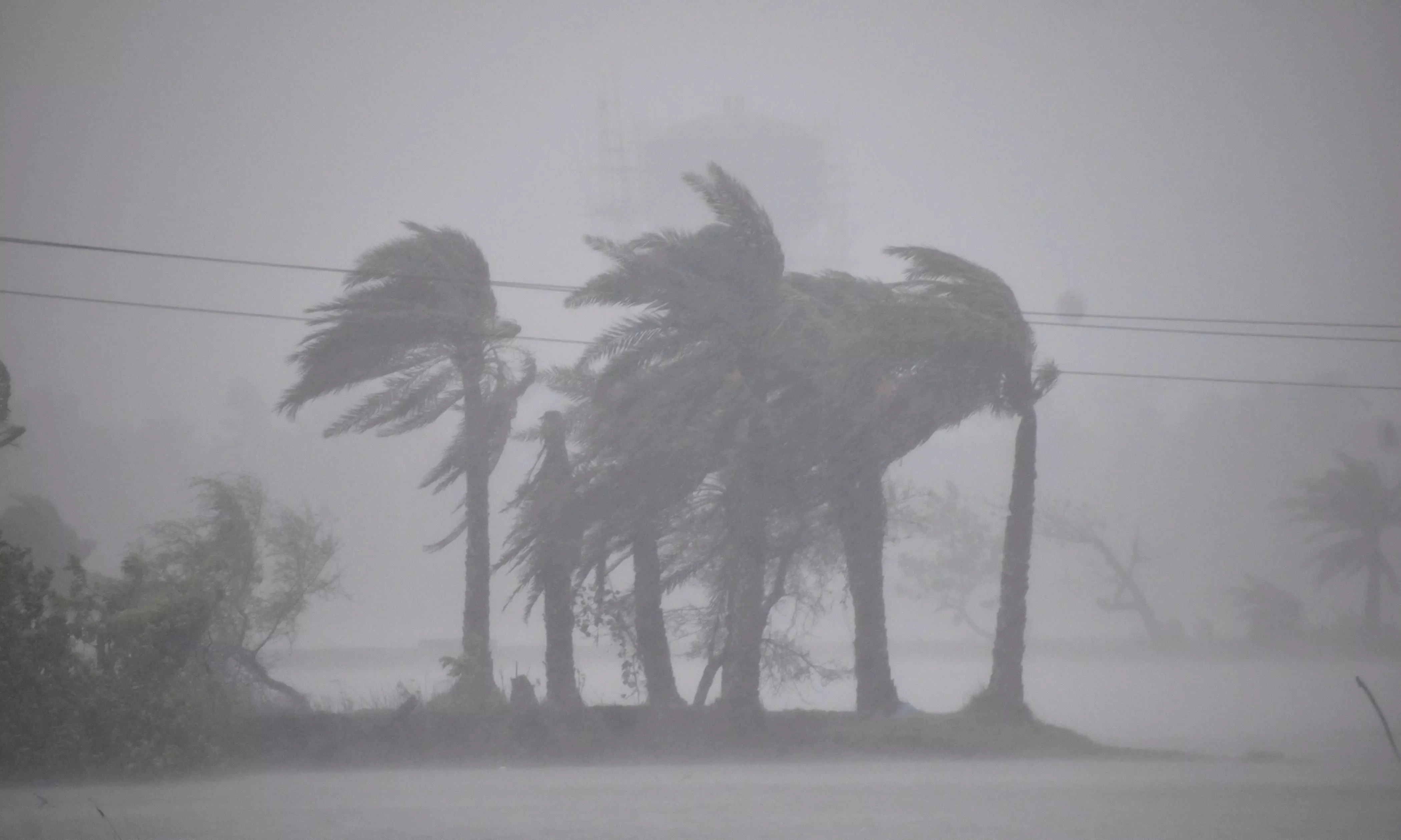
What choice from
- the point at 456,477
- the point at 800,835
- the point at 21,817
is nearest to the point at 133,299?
the point at 456,477

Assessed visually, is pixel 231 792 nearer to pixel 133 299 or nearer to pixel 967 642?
pixel 133 299

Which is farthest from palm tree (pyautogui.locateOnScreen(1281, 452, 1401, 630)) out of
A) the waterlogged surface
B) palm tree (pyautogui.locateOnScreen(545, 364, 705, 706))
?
palm tree (pyautogui.locateOnScreen(545, 364, 705, 706))

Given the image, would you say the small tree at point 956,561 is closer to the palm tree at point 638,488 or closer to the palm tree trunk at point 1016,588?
the palm tree trunk at point 1016,588

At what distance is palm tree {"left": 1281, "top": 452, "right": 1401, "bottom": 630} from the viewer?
4928 cm

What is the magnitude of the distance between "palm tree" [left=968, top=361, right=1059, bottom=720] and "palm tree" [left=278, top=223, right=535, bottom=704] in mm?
10367

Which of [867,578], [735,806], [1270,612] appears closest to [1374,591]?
[1270,612]

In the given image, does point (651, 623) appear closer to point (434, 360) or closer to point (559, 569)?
point (559, 569)

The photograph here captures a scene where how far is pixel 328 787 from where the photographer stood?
1445 centimetres

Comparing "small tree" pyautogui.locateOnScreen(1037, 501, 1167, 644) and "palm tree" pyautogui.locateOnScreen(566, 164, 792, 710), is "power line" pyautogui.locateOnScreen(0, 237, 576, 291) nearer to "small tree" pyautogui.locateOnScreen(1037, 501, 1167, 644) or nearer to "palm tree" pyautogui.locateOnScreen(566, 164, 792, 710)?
"palm tree" pyautogui.locateOnScreen(566, 164, 792, 710)

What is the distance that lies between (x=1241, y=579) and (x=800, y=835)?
6203 cm

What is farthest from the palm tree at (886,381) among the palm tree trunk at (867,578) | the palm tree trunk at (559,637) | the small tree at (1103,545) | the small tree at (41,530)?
the small tree at (1103,545)

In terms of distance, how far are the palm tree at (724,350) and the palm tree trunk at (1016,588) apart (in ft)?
16.7

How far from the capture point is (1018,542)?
22.2 meters

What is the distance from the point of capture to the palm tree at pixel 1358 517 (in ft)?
162
